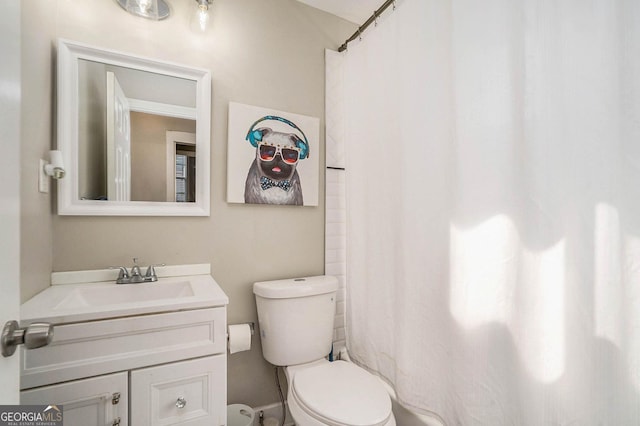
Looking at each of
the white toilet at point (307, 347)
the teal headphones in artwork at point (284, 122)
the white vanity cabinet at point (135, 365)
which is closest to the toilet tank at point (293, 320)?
the white toilet at point (307, 347)

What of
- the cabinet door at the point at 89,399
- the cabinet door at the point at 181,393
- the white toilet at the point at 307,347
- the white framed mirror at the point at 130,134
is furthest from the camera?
the white framed mirror at the point at 130,134

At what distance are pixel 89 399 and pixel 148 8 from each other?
5.33 feet

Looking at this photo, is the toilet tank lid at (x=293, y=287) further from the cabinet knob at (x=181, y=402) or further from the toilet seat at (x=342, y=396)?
the cabinet knob at (x=181, y=402)

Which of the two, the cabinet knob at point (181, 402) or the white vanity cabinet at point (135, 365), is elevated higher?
the white vanity cabinet at point (135, 365)

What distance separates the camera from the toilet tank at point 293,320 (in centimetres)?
149

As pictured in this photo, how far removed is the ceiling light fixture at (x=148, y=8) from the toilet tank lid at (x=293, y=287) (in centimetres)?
141

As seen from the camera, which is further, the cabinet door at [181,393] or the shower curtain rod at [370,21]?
the shower curtain rod at [370,21]

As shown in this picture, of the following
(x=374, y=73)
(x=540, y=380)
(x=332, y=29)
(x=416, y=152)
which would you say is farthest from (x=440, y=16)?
(x=540, y=380)

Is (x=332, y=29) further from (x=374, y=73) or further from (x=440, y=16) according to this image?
(x=440, y=16)

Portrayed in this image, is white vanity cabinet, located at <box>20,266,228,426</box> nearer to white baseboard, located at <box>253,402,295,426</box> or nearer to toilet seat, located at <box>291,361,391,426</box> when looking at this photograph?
toilet seat, located at <box>291,361,391,426</box>

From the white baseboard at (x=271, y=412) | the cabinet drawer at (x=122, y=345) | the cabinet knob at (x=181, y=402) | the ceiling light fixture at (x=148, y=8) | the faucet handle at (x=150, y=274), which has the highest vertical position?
the ceiling light fixture at (x=148, y=8)

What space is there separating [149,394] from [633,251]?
1.44m

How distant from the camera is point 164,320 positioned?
1004 millimetres

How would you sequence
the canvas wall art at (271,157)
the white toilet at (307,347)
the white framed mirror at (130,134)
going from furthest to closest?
the canvas wall art at (271,157) → the white framed mirror at (130,134) → the white toilet at (307,347)
